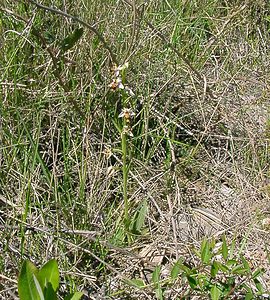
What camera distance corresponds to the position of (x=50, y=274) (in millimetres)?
1477

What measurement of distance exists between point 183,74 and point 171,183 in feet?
1.95

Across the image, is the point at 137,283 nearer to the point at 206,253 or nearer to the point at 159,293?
the point at 159,293

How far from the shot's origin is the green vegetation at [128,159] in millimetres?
1704

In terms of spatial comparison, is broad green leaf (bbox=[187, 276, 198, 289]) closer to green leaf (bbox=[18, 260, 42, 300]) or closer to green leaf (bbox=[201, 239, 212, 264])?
green leaf (bbox=[201, 239, 212, 264])

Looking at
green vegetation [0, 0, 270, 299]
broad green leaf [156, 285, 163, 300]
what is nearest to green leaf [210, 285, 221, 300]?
green vegetation [0, 0, 270, 299]

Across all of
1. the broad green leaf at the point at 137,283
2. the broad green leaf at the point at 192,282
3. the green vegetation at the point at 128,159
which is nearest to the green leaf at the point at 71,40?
the green vegetation at the point at 128,159

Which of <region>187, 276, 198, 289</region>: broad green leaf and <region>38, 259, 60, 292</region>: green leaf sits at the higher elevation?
<region>187, 276, 198, 289</region>: broad green leaf

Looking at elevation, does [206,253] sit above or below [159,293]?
above

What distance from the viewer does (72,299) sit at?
1.50 meters

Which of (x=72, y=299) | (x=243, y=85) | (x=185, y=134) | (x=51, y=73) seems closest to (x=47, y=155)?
(x=51, y=73)

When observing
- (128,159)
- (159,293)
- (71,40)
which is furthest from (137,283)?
(71,40)

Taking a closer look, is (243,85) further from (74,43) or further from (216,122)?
(74,43)

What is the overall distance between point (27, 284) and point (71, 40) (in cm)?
98

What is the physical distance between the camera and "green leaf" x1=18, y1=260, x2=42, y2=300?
141 cm
